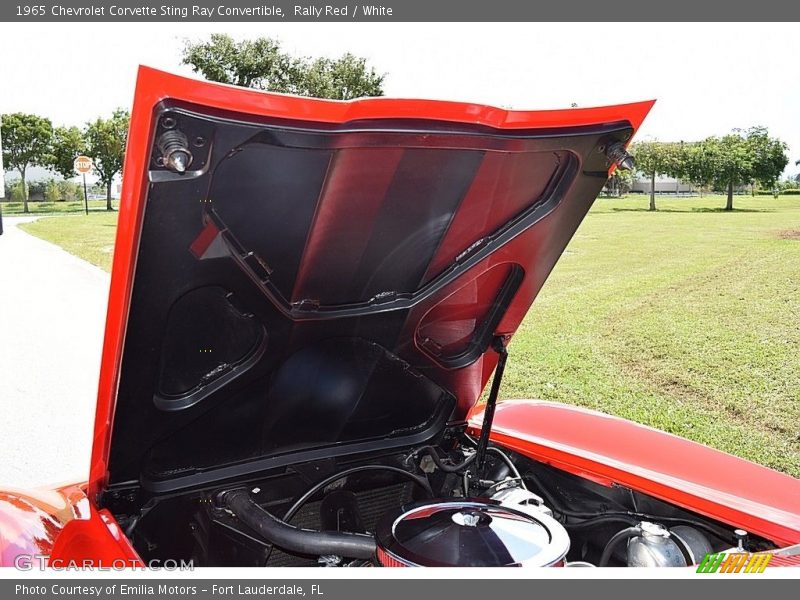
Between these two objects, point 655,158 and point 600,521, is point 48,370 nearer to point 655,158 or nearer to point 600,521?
point 600,521

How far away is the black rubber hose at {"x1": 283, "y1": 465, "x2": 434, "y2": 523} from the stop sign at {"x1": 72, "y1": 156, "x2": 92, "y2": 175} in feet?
109

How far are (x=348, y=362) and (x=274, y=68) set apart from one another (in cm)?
2533

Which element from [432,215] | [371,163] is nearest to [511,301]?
[432,215]

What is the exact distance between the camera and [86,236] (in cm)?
2214

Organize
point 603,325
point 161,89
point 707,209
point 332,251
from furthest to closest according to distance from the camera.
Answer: point 707,209 < point 603,325 < point 332,251 < point 161,89

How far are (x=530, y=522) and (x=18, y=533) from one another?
51.2 inches

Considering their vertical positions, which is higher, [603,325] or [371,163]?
[371,163]

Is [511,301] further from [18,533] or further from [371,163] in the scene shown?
[18,533]

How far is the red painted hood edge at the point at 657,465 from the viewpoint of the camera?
79.9 inches

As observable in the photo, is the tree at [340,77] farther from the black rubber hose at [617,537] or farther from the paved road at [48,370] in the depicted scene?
the black rubber hose at [617,537]

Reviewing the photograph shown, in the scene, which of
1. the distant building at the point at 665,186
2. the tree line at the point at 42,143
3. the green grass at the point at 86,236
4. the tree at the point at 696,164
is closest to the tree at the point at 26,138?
the tree line at the point at 42,143

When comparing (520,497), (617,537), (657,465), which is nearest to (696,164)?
(657,465)

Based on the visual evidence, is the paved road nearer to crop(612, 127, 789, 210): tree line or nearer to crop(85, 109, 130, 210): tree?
crop(612, 127, 789, 210): tree line

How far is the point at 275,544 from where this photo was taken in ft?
6.26
